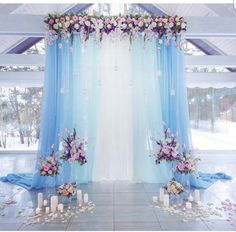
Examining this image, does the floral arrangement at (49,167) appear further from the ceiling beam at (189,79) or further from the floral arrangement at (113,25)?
A: the ceiling beam at (189,79)

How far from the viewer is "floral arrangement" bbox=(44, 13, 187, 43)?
4051 millimetres

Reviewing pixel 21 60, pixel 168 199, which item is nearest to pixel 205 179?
pixel 168 199

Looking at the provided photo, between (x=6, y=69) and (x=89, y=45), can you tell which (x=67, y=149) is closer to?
(x=89, y=45)

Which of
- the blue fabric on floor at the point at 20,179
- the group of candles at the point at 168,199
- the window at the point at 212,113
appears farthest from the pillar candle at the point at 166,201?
the window at the point at 212,113

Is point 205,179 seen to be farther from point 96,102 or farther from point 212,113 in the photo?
point 212,113

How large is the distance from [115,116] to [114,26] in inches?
55.3

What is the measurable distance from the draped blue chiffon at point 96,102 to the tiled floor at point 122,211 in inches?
10.9

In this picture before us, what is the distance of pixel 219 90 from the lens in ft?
27.0

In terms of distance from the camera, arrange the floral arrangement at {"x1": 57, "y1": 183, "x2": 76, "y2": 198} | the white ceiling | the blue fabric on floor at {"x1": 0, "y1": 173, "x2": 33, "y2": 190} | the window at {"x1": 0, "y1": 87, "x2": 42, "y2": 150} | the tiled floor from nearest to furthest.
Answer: the tiled floor < the floral arrangement at {"x1": 57, "y1": 183, "x2": 76, "y2": 198} < the blue fabric on floor at {"x1": 0, "y1": 173, "x2": 33, "y2": 190} < the white ceiling < the window at {"x1": 0, "y1": 87, "x2": 42, "y2": 150}

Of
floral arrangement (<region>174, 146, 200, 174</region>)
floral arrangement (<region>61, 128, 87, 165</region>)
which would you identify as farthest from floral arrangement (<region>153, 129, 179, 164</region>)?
floral arrangement (<region>61, 128, 87, 165</region>)

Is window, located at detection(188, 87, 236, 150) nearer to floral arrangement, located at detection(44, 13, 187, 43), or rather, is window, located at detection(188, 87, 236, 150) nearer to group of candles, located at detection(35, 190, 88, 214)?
floral arrangement, located at detection(44, 13, 187, 43)

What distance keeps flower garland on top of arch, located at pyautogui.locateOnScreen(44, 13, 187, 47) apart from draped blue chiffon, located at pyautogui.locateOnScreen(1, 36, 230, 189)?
0.42ft

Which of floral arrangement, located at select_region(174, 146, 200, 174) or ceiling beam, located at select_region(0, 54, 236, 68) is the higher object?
ceiling beam, located at select_region(0, 54, 236, 68)

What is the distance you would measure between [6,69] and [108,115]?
418 centimetres
